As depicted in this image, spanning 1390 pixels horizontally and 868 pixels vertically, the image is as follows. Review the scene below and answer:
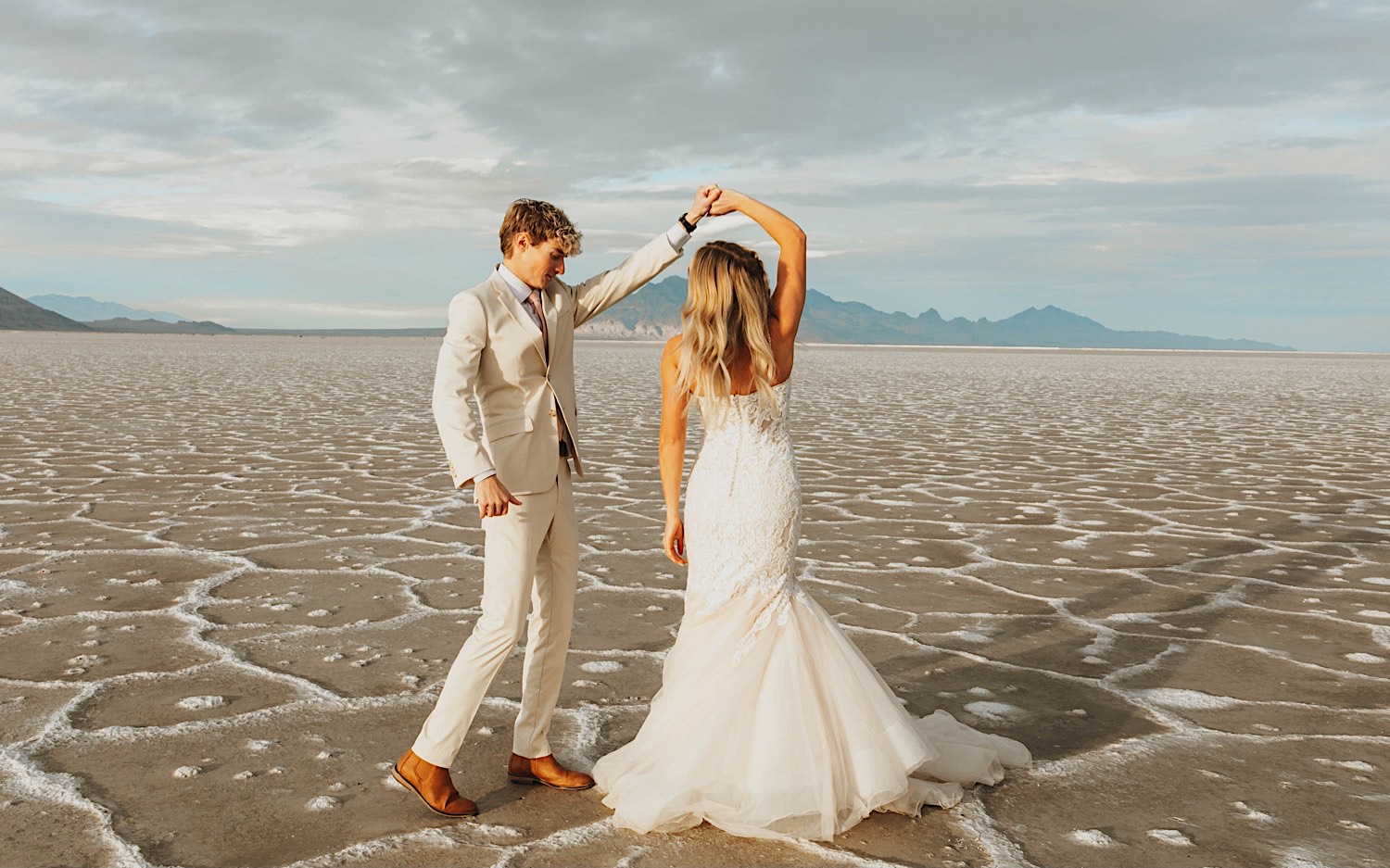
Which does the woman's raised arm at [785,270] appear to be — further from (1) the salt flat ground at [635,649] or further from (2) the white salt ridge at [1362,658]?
(2) the white salt ridge at [1362,658]

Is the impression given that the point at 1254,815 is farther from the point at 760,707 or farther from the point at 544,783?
the point at 544,783

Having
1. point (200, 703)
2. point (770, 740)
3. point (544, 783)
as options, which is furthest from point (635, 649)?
point (770, 740)

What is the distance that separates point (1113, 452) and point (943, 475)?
2.71m

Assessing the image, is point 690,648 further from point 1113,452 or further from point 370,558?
point 1113,452

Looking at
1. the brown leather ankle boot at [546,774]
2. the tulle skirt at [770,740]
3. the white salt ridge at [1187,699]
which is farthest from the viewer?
the white salt ridge at [1187,699]

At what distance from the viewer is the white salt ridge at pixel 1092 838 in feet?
8.87

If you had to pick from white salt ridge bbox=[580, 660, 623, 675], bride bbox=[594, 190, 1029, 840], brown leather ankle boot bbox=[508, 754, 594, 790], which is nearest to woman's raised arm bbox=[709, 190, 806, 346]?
bride bbox=[594, 190, 1029, 840]

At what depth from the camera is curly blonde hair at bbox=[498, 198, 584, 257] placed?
282 centimetres

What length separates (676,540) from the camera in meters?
3.12

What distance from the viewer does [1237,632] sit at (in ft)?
15.1

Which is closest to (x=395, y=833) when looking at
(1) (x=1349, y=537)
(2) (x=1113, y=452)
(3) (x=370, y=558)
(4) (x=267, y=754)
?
(4) (x=267, y=754)

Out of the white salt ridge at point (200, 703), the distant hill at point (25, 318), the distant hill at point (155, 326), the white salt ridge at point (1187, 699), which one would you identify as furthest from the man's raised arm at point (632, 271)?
the distant hill at point (155, 326)

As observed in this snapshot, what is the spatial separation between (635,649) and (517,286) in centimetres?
179

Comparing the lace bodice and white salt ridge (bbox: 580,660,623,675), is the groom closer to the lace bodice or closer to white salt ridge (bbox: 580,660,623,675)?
the lace bodice
